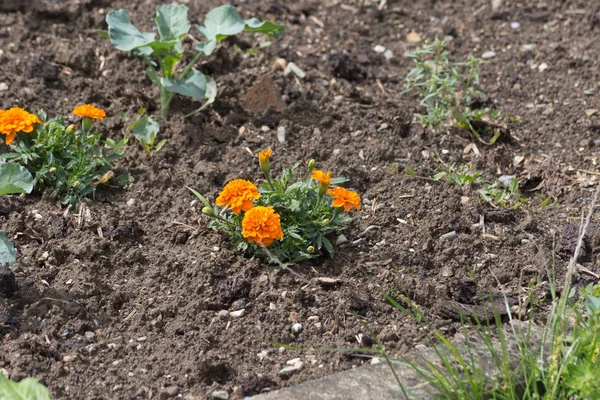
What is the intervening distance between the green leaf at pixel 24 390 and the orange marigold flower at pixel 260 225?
35.9 inches

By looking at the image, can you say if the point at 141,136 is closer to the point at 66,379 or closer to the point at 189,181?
the point at 189,181

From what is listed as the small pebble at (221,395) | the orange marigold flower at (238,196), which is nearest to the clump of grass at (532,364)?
the small pebble at (221,395)

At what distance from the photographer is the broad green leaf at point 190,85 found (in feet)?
12.4

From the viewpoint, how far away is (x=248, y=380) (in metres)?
2.67

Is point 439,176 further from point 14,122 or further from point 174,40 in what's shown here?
point 14,122

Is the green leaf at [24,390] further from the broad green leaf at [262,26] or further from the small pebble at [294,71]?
the small pebble at [294,71]

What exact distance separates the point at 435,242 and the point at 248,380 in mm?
1074

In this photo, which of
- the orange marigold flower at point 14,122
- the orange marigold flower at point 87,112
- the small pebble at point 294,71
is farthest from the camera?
the small pebble at point 294,71

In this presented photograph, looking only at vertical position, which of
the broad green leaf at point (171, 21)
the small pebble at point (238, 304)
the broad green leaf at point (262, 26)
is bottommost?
the small pebble at point (238, 304)

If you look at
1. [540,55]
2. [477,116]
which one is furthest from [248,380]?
[540,55]

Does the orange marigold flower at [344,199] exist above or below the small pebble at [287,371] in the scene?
above

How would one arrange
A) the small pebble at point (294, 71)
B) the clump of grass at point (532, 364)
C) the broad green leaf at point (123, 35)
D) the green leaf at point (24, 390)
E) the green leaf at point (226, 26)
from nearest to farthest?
the clump of grass at point (532, 364) < the green leaf at point (24, 390) < the broad green leaf at point (123, 35) < the green leaf at point (226, 26) < the small pebble at point (294, 71)

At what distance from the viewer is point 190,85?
3.82 meters

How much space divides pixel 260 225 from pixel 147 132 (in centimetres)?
109
